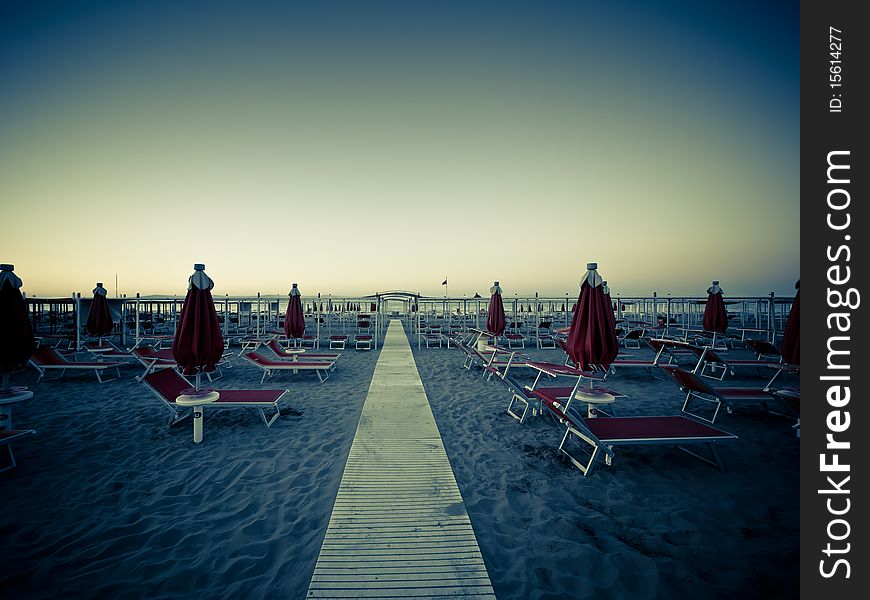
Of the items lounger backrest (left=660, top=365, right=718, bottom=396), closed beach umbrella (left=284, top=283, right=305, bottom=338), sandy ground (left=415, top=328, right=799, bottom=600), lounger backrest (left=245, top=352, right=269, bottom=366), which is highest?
closed beach umbrella (left=284, top=283, right=305, bottom=338)

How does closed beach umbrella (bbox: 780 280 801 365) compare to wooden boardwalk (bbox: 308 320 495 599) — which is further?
closed beach umbrella (bbox: 780 280 801 365)

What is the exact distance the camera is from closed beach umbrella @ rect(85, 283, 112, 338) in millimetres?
10328

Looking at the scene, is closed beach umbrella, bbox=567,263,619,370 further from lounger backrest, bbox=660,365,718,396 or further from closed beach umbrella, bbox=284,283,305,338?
closed beach umbrella, bbox=284,283,305,338

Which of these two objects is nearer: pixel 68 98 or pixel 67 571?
pixel 67 571

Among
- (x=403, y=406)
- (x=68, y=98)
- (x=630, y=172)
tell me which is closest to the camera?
(x=403, y=406)

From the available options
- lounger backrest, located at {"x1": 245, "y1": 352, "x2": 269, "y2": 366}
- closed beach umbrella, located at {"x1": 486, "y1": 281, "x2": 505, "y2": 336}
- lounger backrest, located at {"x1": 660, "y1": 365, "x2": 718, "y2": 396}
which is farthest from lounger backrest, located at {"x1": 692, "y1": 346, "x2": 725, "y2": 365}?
lounger backrest, located at {"x1": 245, "y1": 352, "x2": 269, "y2": 366}

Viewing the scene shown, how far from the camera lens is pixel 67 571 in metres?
2.11

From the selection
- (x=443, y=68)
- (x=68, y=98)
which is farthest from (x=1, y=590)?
(x=443, y=68)

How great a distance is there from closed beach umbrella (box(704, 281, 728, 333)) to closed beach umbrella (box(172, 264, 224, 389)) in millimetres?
12128

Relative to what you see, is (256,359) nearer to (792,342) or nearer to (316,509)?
(316,509)

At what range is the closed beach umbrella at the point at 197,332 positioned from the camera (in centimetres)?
432
